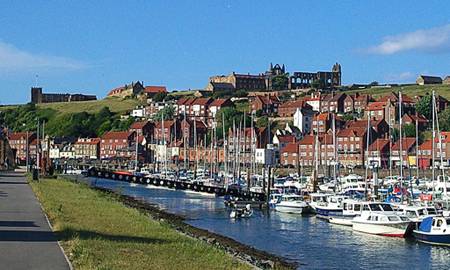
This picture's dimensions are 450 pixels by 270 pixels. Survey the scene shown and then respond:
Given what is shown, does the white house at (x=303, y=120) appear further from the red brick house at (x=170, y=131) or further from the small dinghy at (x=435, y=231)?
the small dinghy at (x=435, y=231)

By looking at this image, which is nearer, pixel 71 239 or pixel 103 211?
pixel 71 239

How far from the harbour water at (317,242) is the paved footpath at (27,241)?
12.3m

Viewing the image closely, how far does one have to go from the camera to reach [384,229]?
4841cm

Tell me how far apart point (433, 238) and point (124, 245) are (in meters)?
23.6

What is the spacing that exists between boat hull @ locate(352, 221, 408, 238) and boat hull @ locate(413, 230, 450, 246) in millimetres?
2162

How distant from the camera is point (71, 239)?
82.6ft

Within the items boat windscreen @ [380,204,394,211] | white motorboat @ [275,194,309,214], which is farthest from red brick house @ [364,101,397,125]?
boat windscreen @ [380,204,394,211]

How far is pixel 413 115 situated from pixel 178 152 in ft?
167

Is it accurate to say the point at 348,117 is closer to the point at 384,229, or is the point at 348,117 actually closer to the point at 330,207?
the point at 330,207

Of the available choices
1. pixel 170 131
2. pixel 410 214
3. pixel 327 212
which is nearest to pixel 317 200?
pixel 327 212

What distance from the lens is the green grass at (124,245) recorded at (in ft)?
69.9

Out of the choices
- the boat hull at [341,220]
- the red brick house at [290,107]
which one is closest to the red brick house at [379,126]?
the red brick house at [290,107]

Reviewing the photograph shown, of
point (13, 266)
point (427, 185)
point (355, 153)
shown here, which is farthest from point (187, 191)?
point (13, 266)

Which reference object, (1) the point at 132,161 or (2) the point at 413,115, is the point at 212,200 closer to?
(2) the point at 413,115
